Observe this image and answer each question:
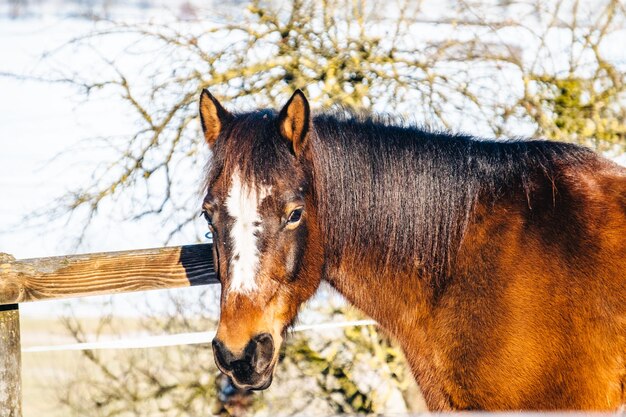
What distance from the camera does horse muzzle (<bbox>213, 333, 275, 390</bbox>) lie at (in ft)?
9.40

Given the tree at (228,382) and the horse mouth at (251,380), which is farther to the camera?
the tree at (228,382)

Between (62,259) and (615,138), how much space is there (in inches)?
158

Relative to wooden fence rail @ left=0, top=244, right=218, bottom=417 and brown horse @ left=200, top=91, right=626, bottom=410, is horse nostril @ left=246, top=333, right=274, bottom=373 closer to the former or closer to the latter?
brown horse @ left=200, top=91, right=626, bottom=410

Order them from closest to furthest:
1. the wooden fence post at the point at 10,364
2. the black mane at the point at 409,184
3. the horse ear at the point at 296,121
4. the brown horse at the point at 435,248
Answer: the brown horse at the point at 435,248
the horse ear at the point at 296,121
the black mane at the point at 409,184
the wooden fence post at the point at 10,364

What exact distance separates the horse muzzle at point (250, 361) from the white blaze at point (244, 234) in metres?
0.22

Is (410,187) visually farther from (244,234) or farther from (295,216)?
(244,234)

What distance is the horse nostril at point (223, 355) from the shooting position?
112 inches

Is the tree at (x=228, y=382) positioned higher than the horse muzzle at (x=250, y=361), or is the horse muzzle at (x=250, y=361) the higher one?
the horse muzzle at (x=250, y=361)

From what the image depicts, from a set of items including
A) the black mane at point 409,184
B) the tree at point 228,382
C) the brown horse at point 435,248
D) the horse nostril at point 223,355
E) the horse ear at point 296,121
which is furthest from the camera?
the tree at point 228,382

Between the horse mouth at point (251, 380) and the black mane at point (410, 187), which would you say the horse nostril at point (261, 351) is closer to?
the horse mouth at point (251, 380)

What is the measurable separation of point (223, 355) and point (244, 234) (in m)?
0.48

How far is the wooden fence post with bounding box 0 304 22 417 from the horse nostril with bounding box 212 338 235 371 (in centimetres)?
140

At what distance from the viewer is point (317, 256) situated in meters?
3.26

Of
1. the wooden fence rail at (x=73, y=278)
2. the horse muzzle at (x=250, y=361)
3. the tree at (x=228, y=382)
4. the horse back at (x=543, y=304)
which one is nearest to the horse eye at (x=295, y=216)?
the horse muzzle at (x=250, y=361)
